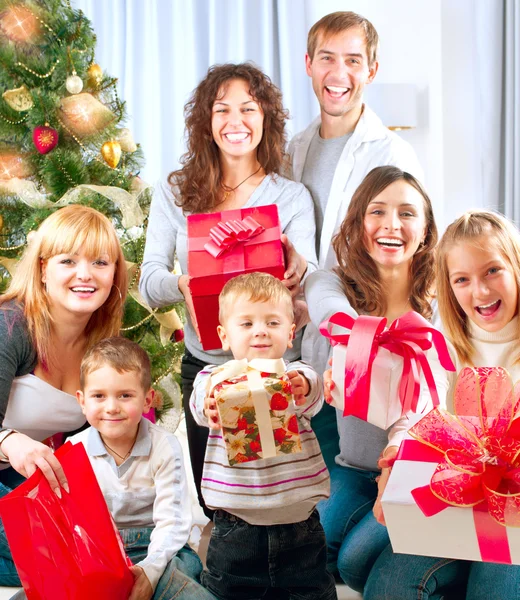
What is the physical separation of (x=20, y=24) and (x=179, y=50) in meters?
1.74

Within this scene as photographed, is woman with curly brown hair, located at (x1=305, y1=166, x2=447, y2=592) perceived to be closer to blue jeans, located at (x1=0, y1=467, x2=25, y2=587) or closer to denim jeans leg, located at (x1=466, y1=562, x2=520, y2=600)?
denim jeans leg, located at (x1=466, y1=562, x2=520, y2=600)

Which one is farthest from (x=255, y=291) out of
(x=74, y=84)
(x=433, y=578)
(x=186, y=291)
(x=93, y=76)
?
(x=93, y=76)

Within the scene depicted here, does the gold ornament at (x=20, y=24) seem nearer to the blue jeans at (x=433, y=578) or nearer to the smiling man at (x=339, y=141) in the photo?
the smiling man at (x=339, y=141)

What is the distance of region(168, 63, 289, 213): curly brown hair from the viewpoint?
86.4 inches

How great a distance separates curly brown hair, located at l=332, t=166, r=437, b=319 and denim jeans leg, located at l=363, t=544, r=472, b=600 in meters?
0.62

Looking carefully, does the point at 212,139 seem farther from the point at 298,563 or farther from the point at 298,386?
the point at 298,563

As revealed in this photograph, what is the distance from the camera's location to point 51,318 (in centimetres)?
205

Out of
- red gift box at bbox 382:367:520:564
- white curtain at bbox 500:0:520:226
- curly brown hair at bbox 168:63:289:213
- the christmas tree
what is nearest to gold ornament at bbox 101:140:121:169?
the christmas tree

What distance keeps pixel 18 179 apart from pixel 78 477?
145cm

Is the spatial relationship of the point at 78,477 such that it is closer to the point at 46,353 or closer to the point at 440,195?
the point at 46,353

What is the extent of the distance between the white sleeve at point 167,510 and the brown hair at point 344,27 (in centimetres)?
133

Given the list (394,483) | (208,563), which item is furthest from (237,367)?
(208,563)

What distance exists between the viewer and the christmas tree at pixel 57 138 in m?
2.69

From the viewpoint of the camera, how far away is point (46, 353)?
2.04 m
